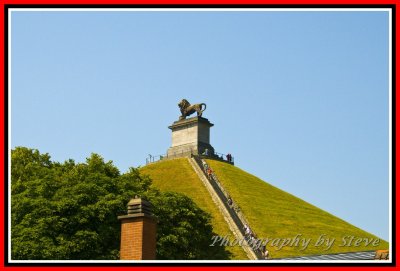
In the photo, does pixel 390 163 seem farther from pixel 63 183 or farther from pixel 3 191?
pixel 63 183

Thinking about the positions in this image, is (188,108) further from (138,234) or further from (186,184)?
(138,234)

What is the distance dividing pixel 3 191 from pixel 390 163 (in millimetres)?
11522

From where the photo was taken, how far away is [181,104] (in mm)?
94500

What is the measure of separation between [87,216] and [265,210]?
30.6 m

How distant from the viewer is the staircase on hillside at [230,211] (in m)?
57.6

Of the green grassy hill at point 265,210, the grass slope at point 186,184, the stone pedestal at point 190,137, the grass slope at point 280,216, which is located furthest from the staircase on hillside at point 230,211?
the stone pedestal at point 190,137

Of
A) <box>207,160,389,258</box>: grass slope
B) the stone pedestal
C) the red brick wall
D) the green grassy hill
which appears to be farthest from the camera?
the stone pedestal

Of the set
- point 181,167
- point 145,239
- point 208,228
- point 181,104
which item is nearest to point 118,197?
point 208,228

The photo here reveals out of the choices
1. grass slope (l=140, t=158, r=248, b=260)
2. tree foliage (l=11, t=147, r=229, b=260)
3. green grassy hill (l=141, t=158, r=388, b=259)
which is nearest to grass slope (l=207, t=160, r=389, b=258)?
green grassy hill (l=141, t=158, r=388, b=259)

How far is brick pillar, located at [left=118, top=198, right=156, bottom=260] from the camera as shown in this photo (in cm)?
2108

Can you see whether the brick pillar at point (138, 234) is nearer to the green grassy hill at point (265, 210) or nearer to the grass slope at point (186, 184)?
the green grassy hill at point (265, 210)

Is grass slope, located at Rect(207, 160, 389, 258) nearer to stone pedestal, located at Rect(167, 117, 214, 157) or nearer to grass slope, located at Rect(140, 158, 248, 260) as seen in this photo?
grass slope, located at Rect(140, 158, 248, 260)

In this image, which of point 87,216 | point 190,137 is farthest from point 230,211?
point 190,137

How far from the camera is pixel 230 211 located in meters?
67.0
